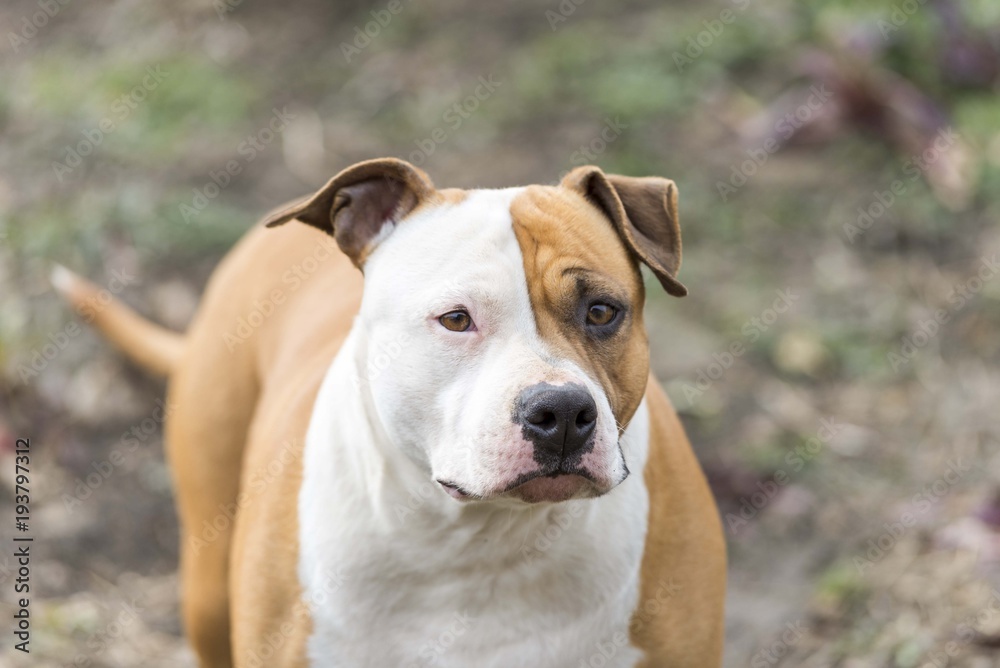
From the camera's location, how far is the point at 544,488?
2732mm

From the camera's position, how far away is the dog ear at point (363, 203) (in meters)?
3.12

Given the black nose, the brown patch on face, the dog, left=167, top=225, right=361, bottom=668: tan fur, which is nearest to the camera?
the black nose

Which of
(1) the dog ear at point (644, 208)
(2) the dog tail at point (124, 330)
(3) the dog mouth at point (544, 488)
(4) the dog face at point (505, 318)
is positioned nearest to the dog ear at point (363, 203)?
(4) the dog face at point (505, 318)

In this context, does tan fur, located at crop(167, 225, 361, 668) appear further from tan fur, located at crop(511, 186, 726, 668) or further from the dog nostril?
the dog nostril

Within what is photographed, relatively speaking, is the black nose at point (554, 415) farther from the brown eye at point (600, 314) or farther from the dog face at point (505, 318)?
the brown eye at point (600, 314)

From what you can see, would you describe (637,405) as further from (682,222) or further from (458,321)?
(682,222)

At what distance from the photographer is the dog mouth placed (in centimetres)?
268

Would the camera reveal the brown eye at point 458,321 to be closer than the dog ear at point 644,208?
Yes

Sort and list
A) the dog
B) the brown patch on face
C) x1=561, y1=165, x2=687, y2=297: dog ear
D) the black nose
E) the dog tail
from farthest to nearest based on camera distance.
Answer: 1. the dog tail
2. x1=561, y1=165, x2=687, y2=297: dog ear
3. the brown patch on face
4. the dog
5. the black nose

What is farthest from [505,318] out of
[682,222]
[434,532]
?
[682,222]

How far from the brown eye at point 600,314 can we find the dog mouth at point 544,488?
40cm

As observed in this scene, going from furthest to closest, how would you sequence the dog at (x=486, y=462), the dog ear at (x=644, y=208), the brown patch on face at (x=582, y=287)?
the dog ear at (x=644, y=208)
the brown patch on face at (x=582, y=287)
the dog at (x=486, y=462)

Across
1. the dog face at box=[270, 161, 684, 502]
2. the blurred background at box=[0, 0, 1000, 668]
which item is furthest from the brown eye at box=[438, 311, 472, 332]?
the blurred background at box=[0, 0, 1000, 668]

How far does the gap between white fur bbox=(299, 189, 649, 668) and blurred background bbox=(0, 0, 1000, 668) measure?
173cm
